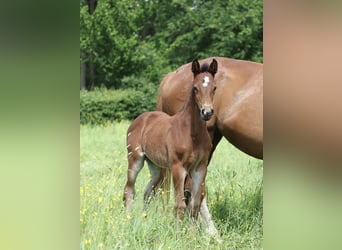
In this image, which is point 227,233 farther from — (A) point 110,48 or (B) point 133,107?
(A) point 110,48

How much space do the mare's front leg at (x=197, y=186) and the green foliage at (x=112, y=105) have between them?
634 centimetres

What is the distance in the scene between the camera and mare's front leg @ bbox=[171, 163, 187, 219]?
103 inches

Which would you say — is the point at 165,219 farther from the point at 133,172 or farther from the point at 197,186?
the point at 133,172

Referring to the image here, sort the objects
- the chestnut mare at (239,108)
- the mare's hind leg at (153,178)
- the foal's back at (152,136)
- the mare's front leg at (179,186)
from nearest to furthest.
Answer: the mare's front leg at (179,186) < the foal's back at (152,136) < the chestnut mare at (239,108) < the mare's hind leg at (153,178)

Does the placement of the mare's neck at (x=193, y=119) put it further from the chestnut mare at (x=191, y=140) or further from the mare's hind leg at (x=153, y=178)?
the mare's hind leg at (x=153, y=178)

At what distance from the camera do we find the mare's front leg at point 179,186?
8.62ft

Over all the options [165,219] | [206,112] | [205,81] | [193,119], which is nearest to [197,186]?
[165,219]

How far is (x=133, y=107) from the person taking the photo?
948 cm

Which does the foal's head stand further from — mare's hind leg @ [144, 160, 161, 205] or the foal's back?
mare's hind leg @ [144, 160, 161, 205]

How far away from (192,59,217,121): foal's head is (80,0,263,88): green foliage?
8.72 meters

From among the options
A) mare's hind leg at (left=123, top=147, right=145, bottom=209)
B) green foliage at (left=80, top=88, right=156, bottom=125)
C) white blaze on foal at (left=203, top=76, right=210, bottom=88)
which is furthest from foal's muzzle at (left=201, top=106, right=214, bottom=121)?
green foliage at (left=80, top=88, right=156, bottom=125)

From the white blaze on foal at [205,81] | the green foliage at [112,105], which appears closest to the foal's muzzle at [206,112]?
the white blaze on foal at [205,81]

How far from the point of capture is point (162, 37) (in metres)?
12.6
